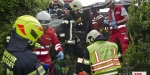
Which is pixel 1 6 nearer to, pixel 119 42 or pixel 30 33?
pixel 30 33

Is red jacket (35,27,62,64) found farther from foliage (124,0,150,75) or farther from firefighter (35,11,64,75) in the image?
foliage (124,0,150,75)

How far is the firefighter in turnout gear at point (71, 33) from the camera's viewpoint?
306 inches

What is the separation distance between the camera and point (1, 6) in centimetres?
585

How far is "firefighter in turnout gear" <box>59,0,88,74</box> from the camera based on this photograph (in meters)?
7.78

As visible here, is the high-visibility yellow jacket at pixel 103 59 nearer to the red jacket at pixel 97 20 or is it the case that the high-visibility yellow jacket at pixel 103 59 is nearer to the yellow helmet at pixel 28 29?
the yellow helmet at pixel 28 29

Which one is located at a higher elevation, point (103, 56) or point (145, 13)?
point (145, 13)

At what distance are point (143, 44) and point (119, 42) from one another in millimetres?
2129

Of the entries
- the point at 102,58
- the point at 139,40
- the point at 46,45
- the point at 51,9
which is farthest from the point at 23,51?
the point at 51,9

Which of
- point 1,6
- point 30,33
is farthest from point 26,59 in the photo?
point 1,6

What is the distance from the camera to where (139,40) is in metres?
5.70

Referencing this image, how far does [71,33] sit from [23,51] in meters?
3.69

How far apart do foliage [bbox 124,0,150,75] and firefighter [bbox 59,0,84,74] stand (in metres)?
2.13

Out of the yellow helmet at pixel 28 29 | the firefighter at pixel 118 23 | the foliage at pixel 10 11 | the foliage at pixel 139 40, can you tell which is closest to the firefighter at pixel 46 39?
the foliage at pixel 10 11

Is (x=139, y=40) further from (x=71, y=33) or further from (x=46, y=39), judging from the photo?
(x=71, y=33)
